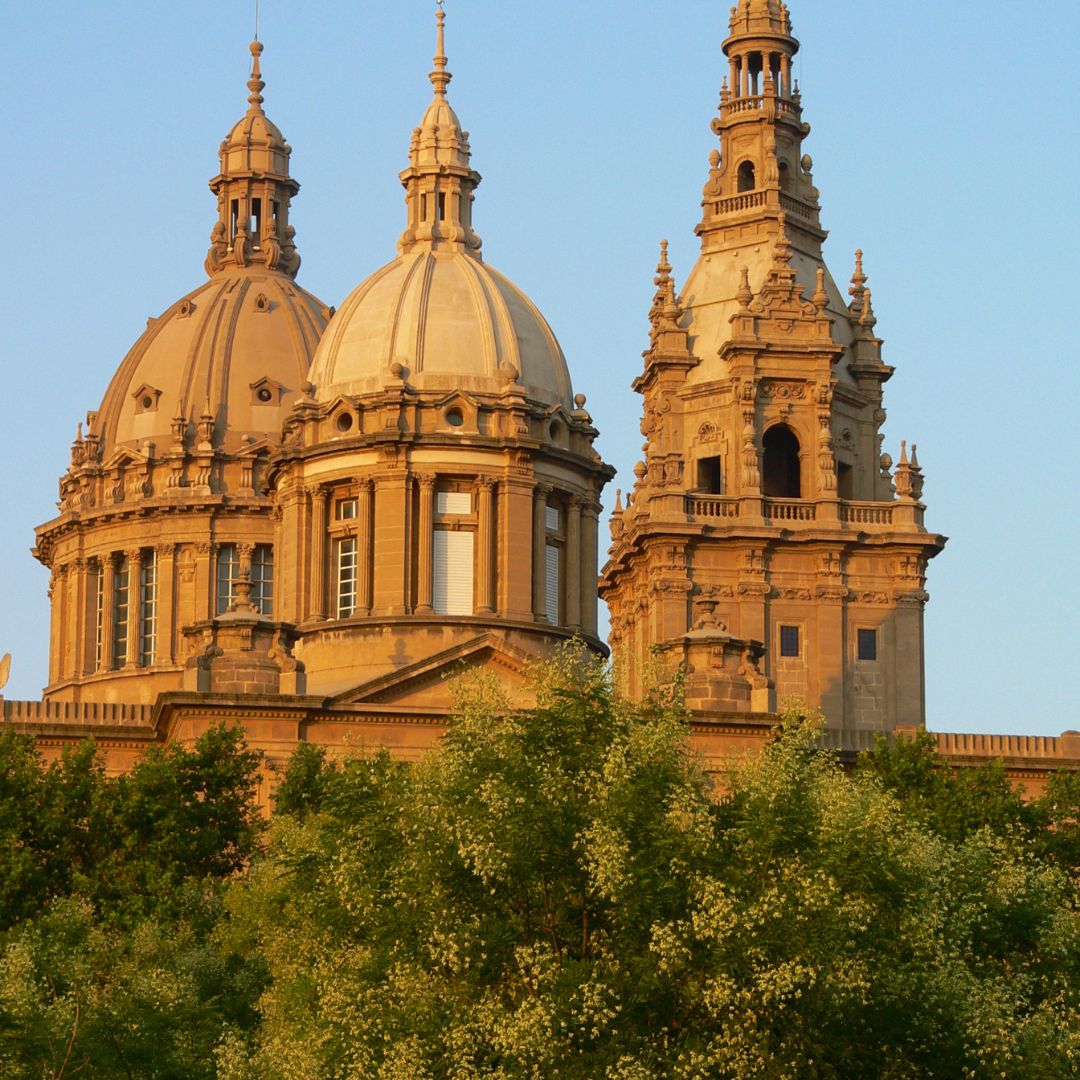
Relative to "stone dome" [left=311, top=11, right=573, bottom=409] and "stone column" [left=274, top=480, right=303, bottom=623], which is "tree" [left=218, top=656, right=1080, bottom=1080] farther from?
"stone dome" [left=311, top=11, right=573, bottom=409]

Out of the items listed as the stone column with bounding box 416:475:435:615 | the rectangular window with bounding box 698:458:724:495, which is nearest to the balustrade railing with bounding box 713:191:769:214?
the rectangular window with bounding box 698:458:724:495

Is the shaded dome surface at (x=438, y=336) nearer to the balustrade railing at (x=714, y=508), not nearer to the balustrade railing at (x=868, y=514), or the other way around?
the balustrade railing at (x=714, y=508)

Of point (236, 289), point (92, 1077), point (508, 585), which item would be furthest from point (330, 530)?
point (92, 1077)

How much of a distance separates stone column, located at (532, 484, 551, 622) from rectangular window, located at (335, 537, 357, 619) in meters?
5.86

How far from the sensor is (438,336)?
11719 cm

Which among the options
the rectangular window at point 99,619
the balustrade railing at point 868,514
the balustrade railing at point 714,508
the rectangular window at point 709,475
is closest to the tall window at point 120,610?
the rectangular window at point 99,619

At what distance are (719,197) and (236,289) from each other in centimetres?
2675

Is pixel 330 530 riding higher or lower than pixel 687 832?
higher

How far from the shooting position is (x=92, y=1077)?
215ft

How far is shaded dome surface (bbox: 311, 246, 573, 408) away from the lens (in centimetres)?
11681

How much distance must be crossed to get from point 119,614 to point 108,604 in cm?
61

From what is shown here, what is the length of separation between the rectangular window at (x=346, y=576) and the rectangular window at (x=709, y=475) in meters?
16.3

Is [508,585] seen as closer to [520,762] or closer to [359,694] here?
[359,694]

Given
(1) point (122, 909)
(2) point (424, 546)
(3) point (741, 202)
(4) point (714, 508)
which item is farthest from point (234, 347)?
(1) point (122, 909)
